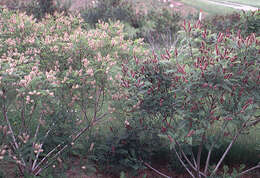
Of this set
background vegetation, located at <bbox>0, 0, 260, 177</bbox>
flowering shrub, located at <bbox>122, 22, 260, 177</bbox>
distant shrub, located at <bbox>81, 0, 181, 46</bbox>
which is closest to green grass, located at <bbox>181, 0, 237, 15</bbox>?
distant shrub, located at <bbox>81, 0, 181, 46</bbox>

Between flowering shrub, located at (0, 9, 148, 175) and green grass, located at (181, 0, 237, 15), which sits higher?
flowering shrub, located at (0, 9, 148, 175)

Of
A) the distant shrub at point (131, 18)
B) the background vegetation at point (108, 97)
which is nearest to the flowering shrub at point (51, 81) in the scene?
the background vegetation at point (108, 97)

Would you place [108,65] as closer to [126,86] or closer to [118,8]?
[126,86]

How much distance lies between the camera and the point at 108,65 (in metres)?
3.68

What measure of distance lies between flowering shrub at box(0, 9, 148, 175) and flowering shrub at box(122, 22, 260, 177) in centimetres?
39

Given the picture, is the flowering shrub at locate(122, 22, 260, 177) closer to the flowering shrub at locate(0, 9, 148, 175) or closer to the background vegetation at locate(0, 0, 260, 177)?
the background vegetation at locate(0, 0, 260, 177)

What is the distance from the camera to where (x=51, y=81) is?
331 centimetres

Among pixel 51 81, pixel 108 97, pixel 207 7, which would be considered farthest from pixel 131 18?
pixel 207 7

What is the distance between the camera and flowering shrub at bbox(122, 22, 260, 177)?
3164mm

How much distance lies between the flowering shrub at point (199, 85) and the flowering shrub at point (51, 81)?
389 mm

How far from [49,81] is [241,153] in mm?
3259

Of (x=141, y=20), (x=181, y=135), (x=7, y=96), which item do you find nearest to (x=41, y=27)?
(x=7, y=96)

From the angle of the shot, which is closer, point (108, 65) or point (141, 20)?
point (108, 65)

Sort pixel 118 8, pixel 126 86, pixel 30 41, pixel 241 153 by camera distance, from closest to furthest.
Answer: pixel 126 86
pixel 30 41
pixel 241 153
pixel 118 8
